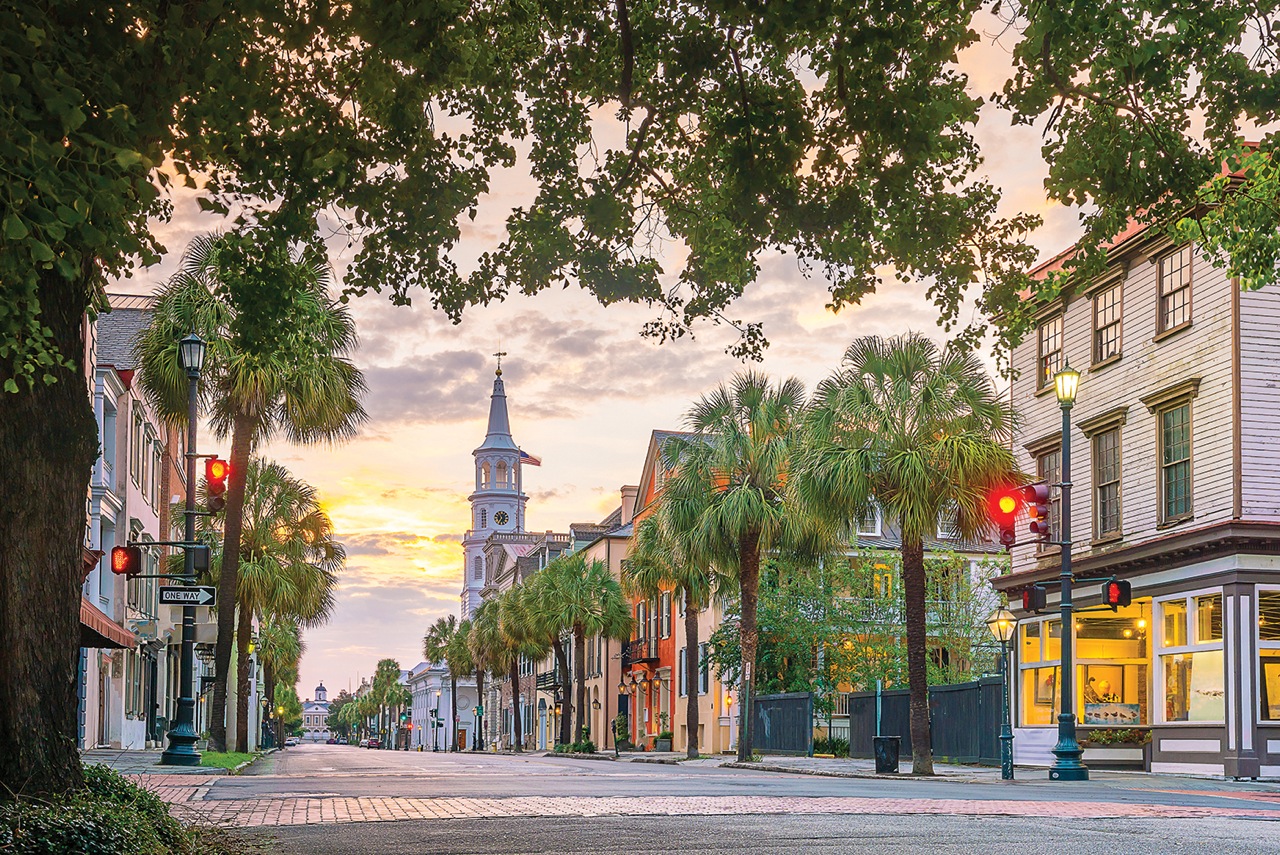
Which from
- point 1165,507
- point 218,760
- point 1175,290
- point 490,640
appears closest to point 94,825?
point 218,760

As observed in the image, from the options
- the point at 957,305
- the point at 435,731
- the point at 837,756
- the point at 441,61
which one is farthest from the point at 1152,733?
the point at 435,731

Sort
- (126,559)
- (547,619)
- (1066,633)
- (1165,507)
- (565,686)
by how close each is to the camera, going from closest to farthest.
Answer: (126,559) < (1066,633) < (1165,507) < (547,619) < (565,686)

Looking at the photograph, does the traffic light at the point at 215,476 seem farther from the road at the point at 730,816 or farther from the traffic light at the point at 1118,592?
the traffic light at the point at 1118,592

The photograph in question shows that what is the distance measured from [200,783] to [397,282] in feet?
36.7

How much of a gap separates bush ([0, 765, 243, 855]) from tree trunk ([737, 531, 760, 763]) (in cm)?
2991

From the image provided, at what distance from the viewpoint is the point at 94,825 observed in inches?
298

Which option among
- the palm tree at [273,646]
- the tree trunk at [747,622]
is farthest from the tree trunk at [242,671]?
the palm tree at [273,646]

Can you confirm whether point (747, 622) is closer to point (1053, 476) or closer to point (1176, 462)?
point (1053, 476)

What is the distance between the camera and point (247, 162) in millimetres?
10648

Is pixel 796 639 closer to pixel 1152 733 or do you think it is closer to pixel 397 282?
pixel 1152 733

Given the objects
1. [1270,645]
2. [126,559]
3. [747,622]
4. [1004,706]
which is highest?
[126,559]

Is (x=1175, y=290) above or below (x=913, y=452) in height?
above

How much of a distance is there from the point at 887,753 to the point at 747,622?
9.46 meters

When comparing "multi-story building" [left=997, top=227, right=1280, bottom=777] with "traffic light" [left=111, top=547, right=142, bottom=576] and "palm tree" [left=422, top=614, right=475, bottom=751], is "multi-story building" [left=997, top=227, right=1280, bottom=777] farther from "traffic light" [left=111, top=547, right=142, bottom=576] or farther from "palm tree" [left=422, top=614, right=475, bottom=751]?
"palm tree" [left=422, top=614, right=475, bottom=751]
